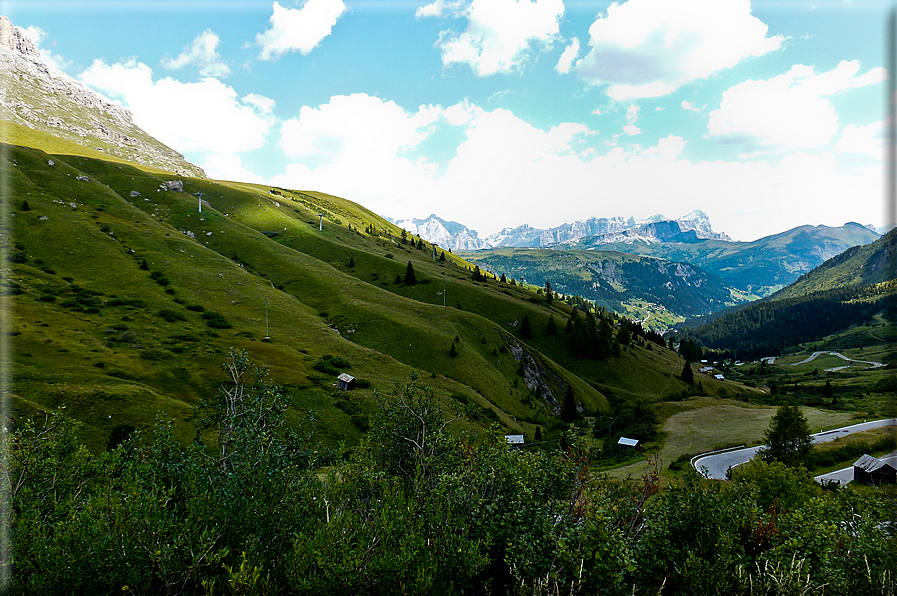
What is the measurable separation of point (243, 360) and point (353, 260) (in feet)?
485

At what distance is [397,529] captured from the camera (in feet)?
53.5

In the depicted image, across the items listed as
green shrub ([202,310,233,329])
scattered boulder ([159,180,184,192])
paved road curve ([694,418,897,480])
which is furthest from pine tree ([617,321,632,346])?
scattered boulder ([159,180,184,192])

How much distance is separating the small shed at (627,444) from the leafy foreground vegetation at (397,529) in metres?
61.9

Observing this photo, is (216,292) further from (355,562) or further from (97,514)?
(355,562)

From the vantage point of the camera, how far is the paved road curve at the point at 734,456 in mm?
64594

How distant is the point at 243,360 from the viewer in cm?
2470

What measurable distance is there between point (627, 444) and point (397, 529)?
8125 cm

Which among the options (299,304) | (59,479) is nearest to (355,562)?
(59,479)

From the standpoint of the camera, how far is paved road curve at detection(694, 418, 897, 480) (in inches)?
2543

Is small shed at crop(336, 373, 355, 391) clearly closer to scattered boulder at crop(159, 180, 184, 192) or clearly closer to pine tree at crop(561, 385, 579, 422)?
pine tree at crop(561, 385, 579, 422)

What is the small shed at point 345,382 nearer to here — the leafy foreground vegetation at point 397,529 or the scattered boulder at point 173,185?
the leafy foreground vegetation at point 397,529

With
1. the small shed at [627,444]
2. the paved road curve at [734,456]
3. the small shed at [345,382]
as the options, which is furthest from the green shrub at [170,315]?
the paved road curve at [734,456]

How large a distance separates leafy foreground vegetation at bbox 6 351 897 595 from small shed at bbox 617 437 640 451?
6189 cm

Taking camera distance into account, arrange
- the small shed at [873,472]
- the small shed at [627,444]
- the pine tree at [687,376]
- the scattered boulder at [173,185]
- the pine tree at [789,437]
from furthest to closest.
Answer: the scattered boulder at [173,185] < the pine tree at [687,376] < the small shed at [627,444] < the pine tree at [789,437] < the small shed at [873,472]
